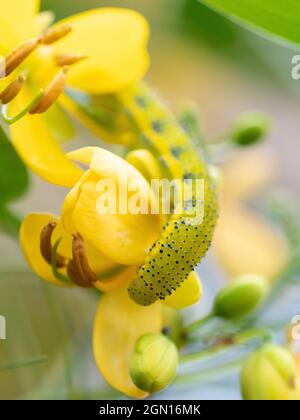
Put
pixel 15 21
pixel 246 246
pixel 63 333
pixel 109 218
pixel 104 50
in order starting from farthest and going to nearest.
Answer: pixel 246 246 → pixel 63 333 → pixel 104 50 → pixel 15 21 → pixel 109 218

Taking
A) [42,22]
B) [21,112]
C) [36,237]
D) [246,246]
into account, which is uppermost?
[42,22]

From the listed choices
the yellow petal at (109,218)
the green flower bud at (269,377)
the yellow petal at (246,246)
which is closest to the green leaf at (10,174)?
the yellow petal at (109,218)

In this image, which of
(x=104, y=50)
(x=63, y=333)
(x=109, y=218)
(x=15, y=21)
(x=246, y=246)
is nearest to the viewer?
(x=109, y=218)

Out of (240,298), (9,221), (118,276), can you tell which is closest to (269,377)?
(240,298)

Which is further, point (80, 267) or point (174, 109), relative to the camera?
point (174, 109)

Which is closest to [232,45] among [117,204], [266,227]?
[266,227]

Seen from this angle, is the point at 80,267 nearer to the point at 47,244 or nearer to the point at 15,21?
the point at 47,244

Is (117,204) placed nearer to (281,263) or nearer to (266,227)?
(281,263)
